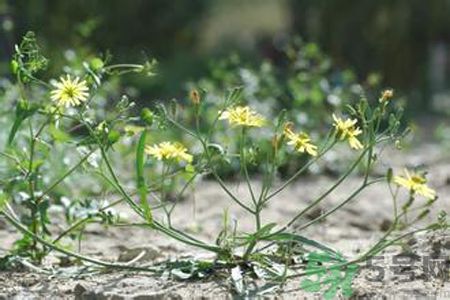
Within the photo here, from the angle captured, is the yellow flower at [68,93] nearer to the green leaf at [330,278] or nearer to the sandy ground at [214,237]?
the sandy ground at [214,237]

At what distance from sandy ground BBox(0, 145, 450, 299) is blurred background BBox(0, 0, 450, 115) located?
3.61 m

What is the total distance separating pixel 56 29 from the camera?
9.41m

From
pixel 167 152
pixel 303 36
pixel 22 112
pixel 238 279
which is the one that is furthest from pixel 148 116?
pixel 303 36

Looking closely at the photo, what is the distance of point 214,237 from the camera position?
3.96m

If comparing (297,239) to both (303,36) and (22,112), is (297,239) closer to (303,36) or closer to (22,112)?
(22,112)

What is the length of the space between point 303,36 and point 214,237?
21.7ft

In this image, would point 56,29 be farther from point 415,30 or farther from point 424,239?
point 424,239

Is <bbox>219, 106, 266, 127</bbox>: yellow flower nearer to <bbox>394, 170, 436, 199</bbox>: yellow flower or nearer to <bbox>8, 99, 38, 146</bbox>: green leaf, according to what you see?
<bbox>394, 170, 436, 199</bbox>: yellow flower

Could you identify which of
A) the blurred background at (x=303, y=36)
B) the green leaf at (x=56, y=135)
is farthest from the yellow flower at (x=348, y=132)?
the blurred background at (x=303, y=36)

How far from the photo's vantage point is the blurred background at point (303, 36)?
373 inches

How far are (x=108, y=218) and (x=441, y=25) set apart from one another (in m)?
7.87

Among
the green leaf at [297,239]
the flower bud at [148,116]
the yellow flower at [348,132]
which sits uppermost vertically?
the flower bud at [148,116]

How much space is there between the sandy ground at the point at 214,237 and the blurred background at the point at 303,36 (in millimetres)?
3614

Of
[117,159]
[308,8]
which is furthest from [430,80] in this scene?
[117,159]
